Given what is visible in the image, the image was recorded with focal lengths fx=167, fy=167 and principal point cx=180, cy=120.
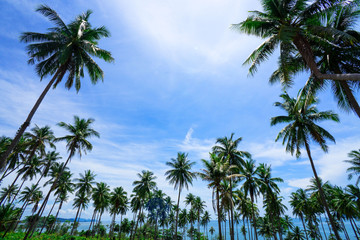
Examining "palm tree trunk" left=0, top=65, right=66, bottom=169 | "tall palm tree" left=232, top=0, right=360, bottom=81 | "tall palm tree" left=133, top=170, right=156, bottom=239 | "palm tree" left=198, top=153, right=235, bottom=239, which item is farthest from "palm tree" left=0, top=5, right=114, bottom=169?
"tall palm tree" left=133, top=170, right=156, bottom=239

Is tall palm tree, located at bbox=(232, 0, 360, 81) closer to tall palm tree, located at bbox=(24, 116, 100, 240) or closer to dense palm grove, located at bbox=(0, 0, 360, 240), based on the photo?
dense palm grove, located at bbox=(0, 0, 360, 240)

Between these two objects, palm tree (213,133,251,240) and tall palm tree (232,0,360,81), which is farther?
palm tree (213,133,251,240)

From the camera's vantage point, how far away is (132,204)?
154ft

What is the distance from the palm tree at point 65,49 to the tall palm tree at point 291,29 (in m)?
11.2

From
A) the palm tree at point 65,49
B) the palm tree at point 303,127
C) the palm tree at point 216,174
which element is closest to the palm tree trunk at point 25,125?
the palm tree at point 65,49

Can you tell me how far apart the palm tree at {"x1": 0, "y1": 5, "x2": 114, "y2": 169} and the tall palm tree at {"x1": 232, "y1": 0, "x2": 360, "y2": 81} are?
440 inches

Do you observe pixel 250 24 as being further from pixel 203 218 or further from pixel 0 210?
pixel 203 218

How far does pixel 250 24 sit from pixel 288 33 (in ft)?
7.71

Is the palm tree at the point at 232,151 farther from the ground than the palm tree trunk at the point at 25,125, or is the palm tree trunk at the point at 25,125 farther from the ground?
the palm tree at the point at 232,151

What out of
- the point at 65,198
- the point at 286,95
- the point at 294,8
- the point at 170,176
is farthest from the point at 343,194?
the point at 65,198

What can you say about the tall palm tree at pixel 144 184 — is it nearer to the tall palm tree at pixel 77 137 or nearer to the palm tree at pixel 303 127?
Answer: the tall palm tree at pixel 77 137

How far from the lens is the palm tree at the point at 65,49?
11.9 m

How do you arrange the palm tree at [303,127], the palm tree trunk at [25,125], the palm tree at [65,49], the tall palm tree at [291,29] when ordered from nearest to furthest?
the tall palm tree at [291,29], the palm tree trunk at [25,125], the palm tree at [65,49], the palm tree at [303,127]

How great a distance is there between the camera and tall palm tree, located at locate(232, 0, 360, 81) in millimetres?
7715
